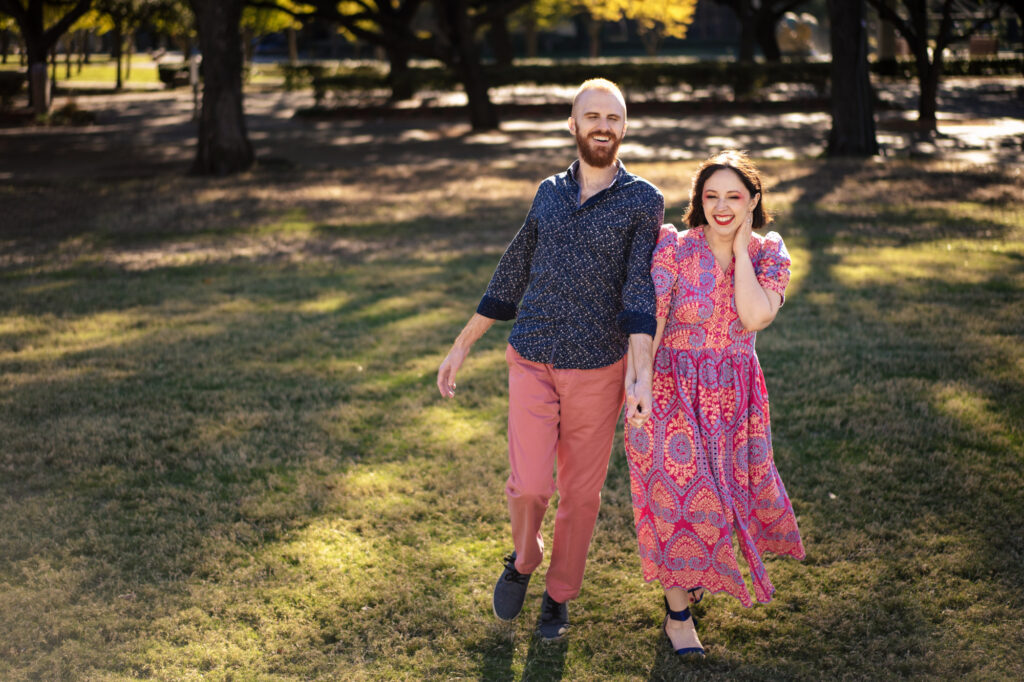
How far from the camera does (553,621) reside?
3.55 m

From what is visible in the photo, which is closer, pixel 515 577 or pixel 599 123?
pixel 599 123

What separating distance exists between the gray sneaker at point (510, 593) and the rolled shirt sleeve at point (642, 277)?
1074 millimetres

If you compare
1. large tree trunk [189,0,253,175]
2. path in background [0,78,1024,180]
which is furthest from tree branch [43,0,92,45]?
large tree trunk [189,0,253,175]

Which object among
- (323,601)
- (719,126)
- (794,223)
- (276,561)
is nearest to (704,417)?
(323,601)

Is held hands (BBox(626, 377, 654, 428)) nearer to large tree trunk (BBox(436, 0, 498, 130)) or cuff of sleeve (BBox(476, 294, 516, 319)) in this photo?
cuff of sleeve (BBox(476, 294, 516, 319))

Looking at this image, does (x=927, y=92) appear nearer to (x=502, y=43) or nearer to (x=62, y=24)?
(x=502, y=43)

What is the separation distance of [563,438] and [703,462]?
1.58 feet

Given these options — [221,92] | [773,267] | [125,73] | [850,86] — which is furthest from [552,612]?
[125,73]

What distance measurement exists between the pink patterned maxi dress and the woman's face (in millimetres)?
109

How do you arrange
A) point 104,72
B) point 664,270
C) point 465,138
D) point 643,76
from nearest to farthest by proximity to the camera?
point 664,270
point 465,138
point 643,76
point 104,72

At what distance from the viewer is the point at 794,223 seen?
11.5 m

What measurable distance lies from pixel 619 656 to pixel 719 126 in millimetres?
23626

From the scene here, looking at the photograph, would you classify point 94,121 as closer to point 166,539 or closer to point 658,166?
point 658,166

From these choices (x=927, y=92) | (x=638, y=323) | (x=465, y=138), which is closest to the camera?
(x=638, y=323)
